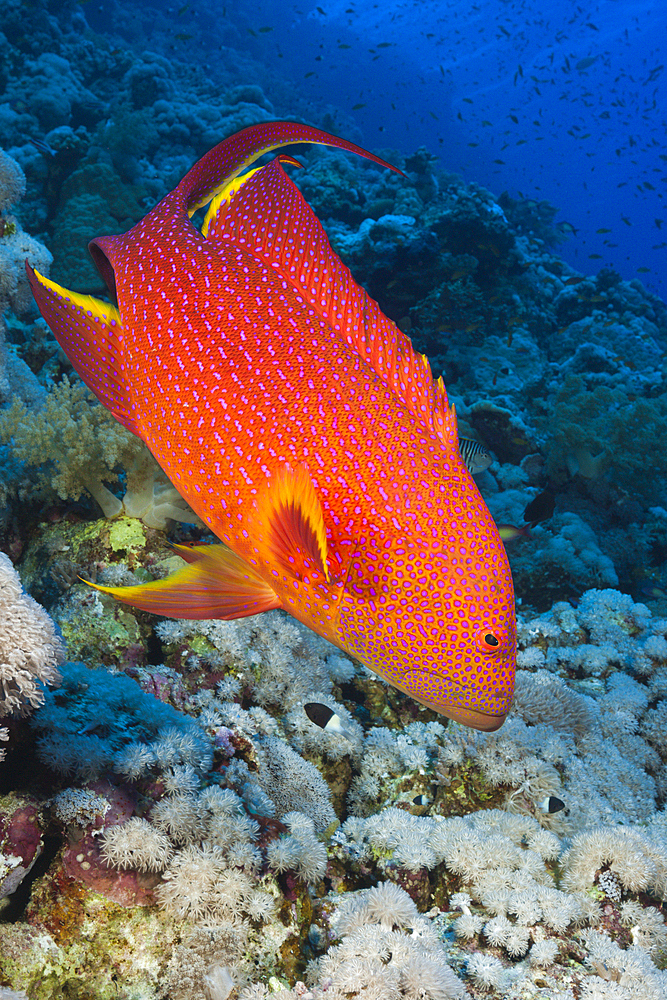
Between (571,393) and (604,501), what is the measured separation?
229cm

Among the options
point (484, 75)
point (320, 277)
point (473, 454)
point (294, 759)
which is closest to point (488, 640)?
point (320, 277)

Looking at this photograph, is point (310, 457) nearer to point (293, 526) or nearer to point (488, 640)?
point (293, 526)

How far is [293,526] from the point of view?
1.21m

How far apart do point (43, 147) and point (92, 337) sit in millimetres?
15215

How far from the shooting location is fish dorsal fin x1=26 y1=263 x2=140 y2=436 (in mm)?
1583

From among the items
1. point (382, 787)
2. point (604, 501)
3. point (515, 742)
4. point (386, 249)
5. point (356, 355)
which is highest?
point (356, 355)

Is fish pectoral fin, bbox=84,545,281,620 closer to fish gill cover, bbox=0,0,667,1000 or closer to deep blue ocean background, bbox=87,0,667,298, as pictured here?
fish gill cover, bbox=0,0,667,1000

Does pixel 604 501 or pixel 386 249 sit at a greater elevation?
pixel 386 249

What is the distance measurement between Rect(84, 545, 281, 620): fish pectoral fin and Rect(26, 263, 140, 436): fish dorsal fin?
1.77 feet

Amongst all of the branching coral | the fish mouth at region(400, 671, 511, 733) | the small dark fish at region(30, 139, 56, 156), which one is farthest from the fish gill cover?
the small dark fish at region(30, 139, 56, 156)

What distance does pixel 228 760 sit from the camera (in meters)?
2.69

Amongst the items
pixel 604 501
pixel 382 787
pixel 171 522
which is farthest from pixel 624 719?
pixel 604 501

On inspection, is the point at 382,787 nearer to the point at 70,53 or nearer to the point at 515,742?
the point at 515,742

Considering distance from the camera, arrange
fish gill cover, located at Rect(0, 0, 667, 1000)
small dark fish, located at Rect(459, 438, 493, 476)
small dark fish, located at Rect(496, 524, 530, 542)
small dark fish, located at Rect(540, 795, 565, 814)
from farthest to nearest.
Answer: small dark fish, located at Rect(459, 438, 493, 476) → small dark fish, located at Rect(540, 795, 565, 814) → small dark fish, located at Rect(496, 524, 530, 542) → fish gill cover, located at Rect(0, 0, 667, 1000)
